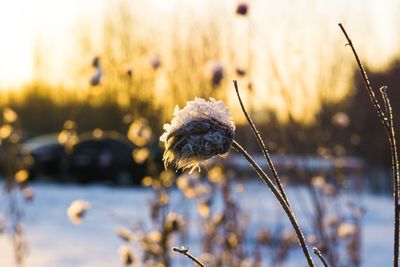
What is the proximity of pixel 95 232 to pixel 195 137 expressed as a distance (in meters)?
7.34

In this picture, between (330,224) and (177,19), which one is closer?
(330,224)

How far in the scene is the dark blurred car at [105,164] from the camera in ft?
55.6

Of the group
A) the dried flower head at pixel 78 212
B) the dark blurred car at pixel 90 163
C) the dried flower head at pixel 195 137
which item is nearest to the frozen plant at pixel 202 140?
the dried flower head at pixel 195 137

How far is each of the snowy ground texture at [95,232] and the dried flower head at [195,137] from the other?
3.34m

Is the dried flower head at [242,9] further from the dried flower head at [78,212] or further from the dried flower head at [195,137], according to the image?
the dried flower head at [195,137]

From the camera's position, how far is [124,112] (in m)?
26.0

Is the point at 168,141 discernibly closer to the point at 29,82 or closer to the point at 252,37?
the point at 252,37

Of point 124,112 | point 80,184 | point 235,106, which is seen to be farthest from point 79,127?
point 235,106

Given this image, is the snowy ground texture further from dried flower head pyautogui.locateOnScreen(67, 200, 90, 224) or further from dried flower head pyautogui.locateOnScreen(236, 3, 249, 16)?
dried flower head pyautogui.locateOnScreen(236, 3, 249, 16)

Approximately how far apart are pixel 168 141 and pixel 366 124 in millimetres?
20633

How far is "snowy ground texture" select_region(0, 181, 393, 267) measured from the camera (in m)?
6.36

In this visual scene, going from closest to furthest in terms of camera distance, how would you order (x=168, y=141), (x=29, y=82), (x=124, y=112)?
(x=168, y=141), (x=124, y=112), (x=29, y=82)

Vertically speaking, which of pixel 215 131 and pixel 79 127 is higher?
pixel 79 127

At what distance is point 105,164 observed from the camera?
16.8 meters
